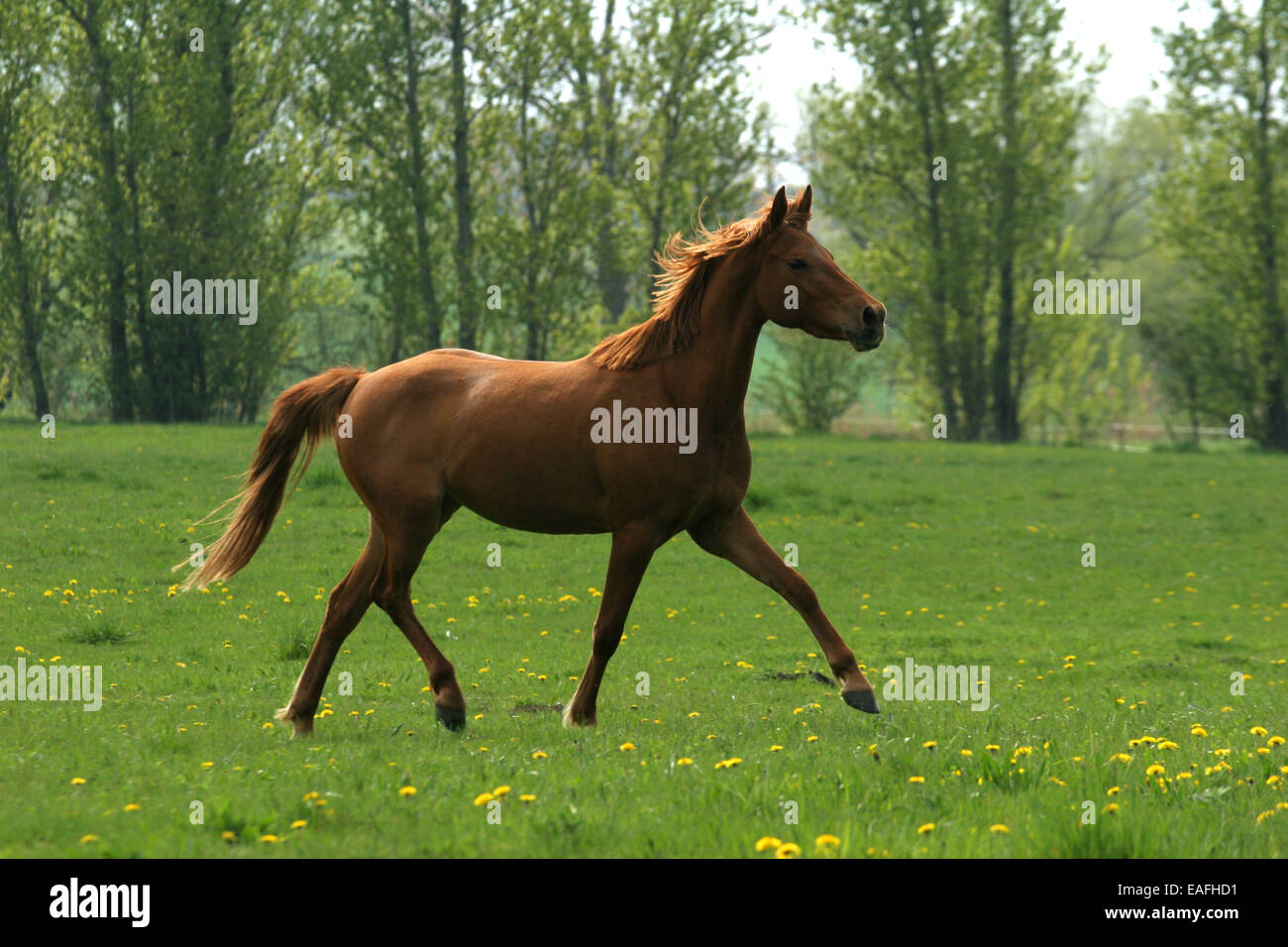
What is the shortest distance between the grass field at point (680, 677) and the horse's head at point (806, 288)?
2.23 metres

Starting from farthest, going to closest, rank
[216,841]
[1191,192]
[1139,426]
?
1. [1139,426]
2. [1191,192]
3. [216,841]

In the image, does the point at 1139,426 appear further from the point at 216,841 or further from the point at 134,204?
the point at 216,841

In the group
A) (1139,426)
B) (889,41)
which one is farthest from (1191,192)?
(1139,426)

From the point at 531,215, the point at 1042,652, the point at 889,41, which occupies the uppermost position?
the point at 889,41

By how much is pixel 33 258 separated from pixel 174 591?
2090 cm

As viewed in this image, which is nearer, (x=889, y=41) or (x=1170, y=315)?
(x=889, y=41)

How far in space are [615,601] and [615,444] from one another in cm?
89

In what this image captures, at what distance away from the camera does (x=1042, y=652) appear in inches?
475

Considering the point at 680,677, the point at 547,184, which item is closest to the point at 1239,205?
the point at 547,184

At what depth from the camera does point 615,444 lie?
6988 millimetres
